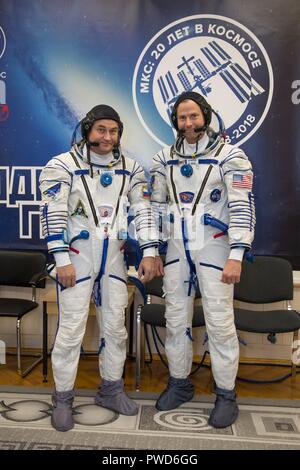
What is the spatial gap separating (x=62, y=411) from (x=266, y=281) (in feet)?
5.58

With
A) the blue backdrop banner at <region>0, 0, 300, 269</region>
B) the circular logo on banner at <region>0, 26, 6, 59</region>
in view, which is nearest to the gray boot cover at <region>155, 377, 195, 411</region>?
the blue backdrop banner at <region>0, 0, 300, 269</region>

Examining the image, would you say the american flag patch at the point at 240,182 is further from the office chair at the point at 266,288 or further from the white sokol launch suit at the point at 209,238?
the office chair at the point at 266,288

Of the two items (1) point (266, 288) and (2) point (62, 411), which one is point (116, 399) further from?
(1) point (266, 288)

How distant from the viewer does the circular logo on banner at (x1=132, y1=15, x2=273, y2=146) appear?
3494 millimetres

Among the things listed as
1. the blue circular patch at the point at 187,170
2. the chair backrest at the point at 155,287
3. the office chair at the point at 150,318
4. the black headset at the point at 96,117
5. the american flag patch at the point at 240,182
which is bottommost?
the office chair at the point at 150,318

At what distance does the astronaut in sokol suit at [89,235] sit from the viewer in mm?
2512

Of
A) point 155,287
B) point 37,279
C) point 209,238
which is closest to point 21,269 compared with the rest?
point 37,279

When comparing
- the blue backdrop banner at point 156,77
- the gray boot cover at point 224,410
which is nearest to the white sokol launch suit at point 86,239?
the gray boot cover at point 224,410

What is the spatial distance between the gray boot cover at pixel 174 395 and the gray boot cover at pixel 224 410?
0.75 ft

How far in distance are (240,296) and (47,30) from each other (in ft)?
8.07

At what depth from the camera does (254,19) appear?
11.4 ft

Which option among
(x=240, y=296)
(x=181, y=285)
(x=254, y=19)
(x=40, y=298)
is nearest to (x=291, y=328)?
(x=240, y=296)

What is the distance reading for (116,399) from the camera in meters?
2.73

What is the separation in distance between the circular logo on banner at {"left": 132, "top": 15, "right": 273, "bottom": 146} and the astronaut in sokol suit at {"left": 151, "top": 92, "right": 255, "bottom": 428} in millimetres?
970
